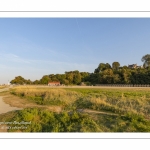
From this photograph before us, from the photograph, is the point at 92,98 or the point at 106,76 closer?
the point at 92,98

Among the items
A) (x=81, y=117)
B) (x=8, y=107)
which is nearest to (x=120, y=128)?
(x=81, y=117)

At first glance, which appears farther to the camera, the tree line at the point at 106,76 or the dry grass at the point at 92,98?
the tree line at the point at 106,76

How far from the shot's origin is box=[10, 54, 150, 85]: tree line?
5852 mm

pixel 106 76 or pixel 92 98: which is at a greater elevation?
pixel 106 76

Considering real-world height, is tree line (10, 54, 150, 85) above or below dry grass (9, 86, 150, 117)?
above

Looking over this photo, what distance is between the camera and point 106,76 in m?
6.55

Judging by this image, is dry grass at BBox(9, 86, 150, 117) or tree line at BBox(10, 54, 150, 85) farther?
tree line at BBox(10, 54, 150, 85)

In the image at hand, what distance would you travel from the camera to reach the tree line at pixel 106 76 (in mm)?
5852

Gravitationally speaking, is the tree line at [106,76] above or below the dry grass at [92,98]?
above
